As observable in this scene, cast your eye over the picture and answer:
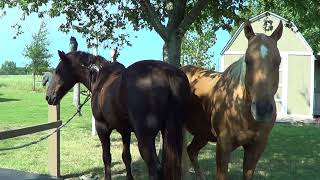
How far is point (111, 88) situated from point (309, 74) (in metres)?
18.2

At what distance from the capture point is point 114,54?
8109 mm

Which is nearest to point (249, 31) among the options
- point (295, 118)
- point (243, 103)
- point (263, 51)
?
point (263, 51)

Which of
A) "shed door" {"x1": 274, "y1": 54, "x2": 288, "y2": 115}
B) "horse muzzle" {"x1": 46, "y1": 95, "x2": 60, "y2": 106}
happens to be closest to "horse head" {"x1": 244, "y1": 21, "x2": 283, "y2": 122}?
"horse muzzle" {"x1": 46, "y1": 95, "x2": 60, "y2": 106}

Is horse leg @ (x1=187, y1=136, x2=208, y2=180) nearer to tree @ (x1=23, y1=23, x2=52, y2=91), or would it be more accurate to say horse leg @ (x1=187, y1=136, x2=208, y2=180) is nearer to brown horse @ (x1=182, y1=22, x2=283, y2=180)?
brown horse @ (x1=182, y1=22, x2=283, y2=180)

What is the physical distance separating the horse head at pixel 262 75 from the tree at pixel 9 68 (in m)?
75.3

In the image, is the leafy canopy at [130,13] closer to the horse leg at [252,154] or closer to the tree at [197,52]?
the horse leg at [252,154]

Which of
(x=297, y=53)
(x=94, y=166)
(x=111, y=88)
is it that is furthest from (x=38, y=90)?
(x=111, y=88)

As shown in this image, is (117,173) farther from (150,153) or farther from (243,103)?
(243,103)

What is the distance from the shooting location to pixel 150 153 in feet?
17.7

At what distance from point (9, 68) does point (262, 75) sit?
79.5 metres

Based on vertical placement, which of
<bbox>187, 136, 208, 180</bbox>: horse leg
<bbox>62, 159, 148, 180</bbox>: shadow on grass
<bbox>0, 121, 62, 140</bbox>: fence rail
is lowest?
<bbox>62, 159, 148, 180</bbox>: shadow on grass

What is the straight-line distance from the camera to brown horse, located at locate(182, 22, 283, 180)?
14.7 feet

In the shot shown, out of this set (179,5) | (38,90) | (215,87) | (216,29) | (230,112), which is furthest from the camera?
(38,90)

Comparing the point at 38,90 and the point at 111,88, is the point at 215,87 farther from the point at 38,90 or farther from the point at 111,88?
the point at 38,90
